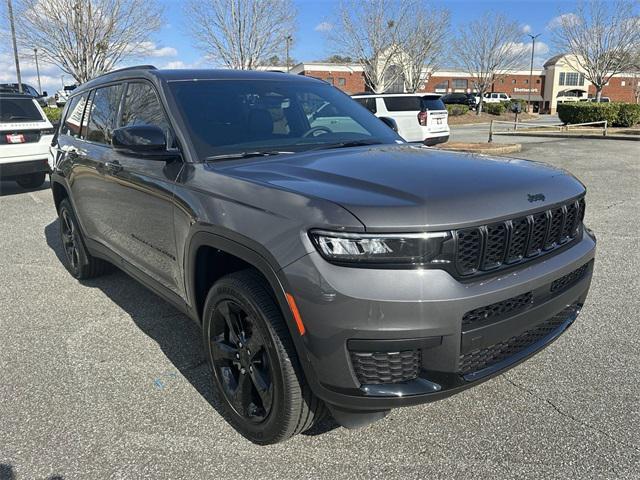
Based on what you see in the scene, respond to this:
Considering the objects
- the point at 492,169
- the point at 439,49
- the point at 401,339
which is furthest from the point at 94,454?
the point at 439,49

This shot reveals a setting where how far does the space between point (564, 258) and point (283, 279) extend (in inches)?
53.6

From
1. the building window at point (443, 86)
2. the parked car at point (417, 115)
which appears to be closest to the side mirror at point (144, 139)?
the parked car at point (417, 115)

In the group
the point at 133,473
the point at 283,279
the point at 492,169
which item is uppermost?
the point at 492,169

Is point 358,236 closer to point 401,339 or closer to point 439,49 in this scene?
point 401,339

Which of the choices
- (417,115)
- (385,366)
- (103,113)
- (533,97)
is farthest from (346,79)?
(385,366)

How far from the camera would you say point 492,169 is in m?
2.62

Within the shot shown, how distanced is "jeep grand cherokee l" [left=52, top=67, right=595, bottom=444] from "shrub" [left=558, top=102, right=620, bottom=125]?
25.0 m

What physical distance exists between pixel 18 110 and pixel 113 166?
7591 millimetres

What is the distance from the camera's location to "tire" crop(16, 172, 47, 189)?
429 inches

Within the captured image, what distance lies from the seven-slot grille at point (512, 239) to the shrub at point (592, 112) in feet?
83.3

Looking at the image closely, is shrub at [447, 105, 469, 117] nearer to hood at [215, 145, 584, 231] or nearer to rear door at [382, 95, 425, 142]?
rear door at [382, 95, 425, 142]

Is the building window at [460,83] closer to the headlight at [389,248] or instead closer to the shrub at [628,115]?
the shrub at [628,115]

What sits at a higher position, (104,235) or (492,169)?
(492,169)

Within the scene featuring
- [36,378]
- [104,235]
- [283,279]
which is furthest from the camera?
[104,235]
